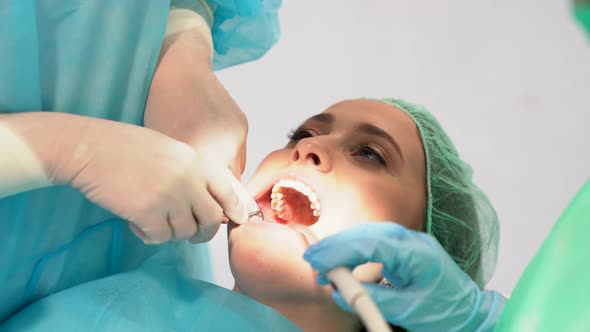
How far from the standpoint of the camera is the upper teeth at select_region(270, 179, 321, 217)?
1.53 m

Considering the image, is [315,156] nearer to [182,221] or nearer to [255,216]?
[255,216]

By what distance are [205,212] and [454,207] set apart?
30.2 inches

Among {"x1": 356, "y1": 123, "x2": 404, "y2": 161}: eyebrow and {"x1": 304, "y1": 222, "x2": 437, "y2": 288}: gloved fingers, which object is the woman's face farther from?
{"x1": 304, "y1": 222, "x2": 437, "y2": 288}: gloved fingers

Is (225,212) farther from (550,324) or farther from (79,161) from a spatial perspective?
(550,324)

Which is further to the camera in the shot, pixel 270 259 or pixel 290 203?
pixel 290 203

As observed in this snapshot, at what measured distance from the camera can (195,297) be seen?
1.51 metres

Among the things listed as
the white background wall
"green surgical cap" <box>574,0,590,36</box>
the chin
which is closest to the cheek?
the chin

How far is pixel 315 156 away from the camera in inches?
62.0

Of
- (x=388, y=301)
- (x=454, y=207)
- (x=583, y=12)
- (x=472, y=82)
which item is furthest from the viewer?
(x=472, y=82)

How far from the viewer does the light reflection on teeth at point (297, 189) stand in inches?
60.2

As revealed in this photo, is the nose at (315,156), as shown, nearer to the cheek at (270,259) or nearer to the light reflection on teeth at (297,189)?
the light reflection on teeth at (297,189)

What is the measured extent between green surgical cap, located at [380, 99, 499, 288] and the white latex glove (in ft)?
2.21

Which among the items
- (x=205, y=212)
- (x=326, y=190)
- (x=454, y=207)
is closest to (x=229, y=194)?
(x=205, y=212)

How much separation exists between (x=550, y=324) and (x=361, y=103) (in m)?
0.91
